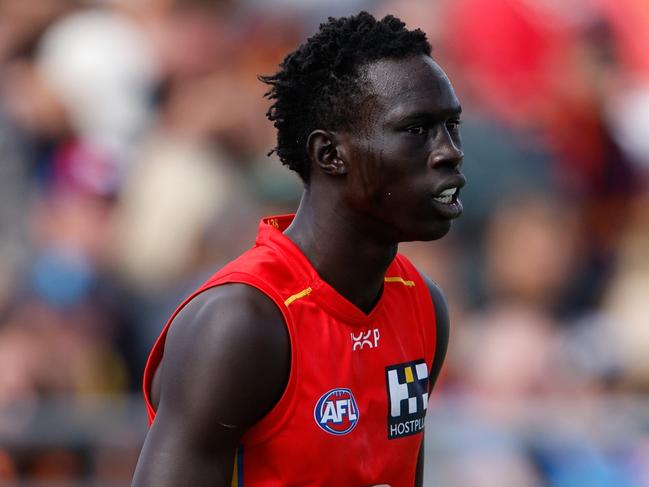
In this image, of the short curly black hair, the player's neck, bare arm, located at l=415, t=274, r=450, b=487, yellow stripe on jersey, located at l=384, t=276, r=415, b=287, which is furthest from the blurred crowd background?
the short curly black hair

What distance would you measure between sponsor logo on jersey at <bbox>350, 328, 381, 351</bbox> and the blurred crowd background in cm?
284

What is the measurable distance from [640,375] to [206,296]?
172 inches

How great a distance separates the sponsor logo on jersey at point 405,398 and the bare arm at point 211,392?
1.29ft

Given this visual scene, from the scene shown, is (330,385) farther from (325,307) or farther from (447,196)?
(447,196)

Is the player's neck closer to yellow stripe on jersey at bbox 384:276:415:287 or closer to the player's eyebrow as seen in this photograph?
yellow stripe on jersey at bbox 384:276:415:287

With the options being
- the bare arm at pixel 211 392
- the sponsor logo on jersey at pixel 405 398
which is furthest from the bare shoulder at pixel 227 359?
the sponsor logo on jersey at pixel 405 398

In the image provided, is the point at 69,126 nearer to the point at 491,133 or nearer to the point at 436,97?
the point at 491,133

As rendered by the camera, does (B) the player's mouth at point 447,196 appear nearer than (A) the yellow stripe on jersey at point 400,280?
Yes

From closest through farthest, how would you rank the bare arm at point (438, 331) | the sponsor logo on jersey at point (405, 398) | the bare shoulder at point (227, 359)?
the bare shoulder at point (227, 359)
the sponsor logo on jersey at point (405, 398)
the bare arm at point (438, 331)

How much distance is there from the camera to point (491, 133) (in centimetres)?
743

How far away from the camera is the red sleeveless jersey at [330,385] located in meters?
2.99

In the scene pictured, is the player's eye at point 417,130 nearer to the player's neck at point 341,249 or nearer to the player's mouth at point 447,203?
the player's mouth at point 447,203

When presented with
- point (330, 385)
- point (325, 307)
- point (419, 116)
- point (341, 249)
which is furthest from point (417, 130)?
point (330, 385)

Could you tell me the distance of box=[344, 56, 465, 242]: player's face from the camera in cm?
302
